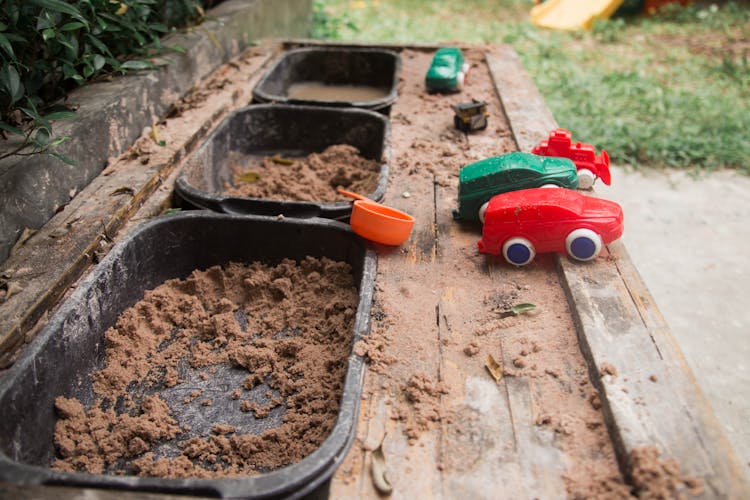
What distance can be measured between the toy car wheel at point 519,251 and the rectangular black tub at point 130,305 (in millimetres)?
368

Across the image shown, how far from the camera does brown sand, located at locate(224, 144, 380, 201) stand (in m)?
2.22

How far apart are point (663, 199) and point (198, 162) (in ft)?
9.47

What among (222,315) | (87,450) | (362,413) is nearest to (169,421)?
(87,450)

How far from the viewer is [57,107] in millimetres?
1924

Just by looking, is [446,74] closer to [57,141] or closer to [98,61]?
[98,61]

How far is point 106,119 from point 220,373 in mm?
1009

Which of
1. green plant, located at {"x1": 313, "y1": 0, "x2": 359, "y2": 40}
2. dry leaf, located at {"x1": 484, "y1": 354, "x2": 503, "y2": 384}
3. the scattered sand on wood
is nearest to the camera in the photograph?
the scattered sand on wood

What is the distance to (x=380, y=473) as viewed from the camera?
1041 mm

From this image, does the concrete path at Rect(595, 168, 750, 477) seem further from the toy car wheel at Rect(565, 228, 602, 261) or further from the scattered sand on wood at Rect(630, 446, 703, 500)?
the scattered sand on wood at Rect(630, 446, 703, 500)

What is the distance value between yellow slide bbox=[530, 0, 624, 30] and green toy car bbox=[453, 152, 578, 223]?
235 inches

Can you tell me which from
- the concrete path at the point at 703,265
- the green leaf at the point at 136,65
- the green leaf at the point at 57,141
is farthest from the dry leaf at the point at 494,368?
the green leaf at the point at 136,65

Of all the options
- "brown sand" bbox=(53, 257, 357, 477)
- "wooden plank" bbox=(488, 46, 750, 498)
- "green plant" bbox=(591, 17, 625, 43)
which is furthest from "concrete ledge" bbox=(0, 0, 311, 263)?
"green plant" bbox=(591, 17, 625, 43)

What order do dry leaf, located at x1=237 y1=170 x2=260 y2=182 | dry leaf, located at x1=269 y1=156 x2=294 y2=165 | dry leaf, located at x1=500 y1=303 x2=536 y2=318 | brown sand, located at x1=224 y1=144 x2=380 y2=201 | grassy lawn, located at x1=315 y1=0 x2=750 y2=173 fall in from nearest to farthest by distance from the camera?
dry leaf, located at x1=500 y1=303 x2=536 y2=318, brown sand, located at x1=224 y1=144 x2=380 y2=201, dry leaf, located at x1=237 y1=170 x2=260 y2=182, dry leaf, located at x1=269 y1=156 x2=294 y2=165, grassy lawn, located at x1=315 y1=0 x2=750 y2=173

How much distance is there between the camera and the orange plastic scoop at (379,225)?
1606 mm
